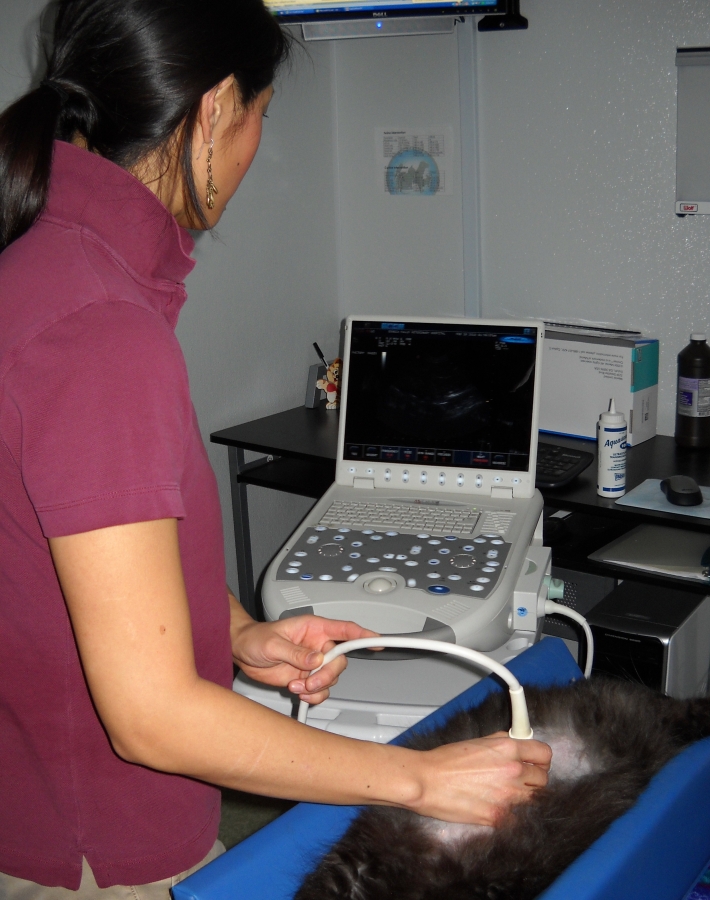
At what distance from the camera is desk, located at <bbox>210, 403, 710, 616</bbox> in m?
1.93

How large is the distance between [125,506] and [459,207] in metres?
2.20

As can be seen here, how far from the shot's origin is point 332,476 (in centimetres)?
247

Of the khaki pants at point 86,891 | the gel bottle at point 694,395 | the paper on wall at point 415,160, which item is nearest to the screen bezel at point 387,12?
the paper on wall at point 415,160

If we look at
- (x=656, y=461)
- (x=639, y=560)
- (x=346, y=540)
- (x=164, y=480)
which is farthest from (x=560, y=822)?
(x=656, y=461)

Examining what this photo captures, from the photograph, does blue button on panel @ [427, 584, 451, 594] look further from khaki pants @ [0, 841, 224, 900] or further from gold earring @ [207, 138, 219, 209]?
gold earring @ [207, 138, 219, 209]

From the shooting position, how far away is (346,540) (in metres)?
1.69

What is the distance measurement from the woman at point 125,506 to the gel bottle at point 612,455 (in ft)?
4.01

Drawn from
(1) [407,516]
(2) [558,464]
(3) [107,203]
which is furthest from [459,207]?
(3) [107,203]

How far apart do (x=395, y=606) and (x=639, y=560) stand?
2.35ft

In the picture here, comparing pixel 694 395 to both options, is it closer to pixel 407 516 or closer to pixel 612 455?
pixel 612 455

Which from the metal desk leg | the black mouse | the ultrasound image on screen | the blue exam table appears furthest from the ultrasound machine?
the metal desk leg

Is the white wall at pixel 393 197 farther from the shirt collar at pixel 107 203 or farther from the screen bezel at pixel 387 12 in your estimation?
the shirt collar at pixel 107 203

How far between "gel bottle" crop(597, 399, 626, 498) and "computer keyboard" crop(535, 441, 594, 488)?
86mm

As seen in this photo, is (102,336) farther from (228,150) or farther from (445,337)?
(445,337)
